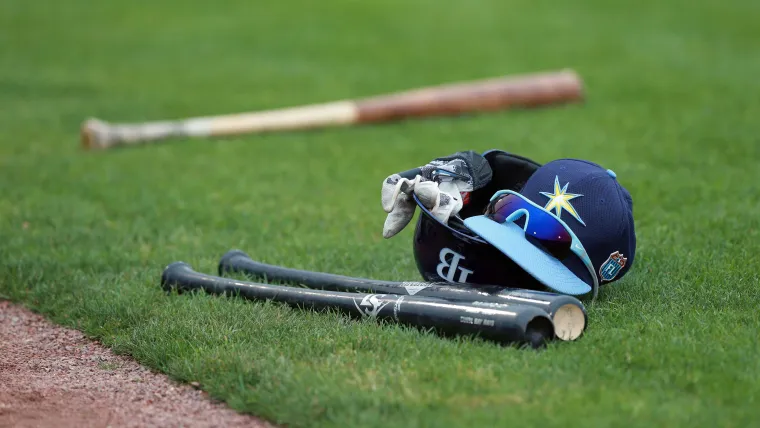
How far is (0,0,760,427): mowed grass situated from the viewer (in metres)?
3.55

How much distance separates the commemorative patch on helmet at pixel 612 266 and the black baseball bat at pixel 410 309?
517 mm

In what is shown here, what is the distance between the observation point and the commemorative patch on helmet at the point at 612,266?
13.9 feet

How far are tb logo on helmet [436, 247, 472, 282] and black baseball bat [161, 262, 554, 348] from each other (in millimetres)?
262

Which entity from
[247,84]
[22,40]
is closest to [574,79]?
[247,84]

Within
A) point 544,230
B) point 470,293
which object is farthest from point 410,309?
point 544,230

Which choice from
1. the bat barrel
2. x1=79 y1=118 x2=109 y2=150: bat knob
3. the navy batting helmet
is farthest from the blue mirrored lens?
the bat barrel

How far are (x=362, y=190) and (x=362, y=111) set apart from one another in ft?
9.35

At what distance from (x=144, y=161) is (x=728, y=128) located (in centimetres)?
555

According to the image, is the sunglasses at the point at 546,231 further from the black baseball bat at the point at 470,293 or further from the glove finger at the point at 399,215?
the glove finger at the point at 399,215

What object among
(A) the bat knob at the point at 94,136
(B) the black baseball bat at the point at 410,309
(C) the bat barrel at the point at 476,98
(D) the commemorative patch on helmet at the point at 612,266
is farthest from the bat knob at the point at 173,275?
(C) the bat barrel at the point at 476,98

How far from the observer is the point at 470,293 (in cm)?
412

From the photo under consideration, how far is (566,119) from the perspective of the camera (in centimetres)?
1013

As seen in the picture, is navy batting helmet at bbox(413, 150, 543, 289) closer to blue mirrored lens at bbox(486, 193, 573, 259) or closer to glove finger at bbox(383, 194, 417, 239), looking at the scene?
glove finger at bbox(383, 194, 417, 239)

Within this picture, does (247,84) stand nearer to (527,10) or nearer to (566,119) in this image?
(566,119)
